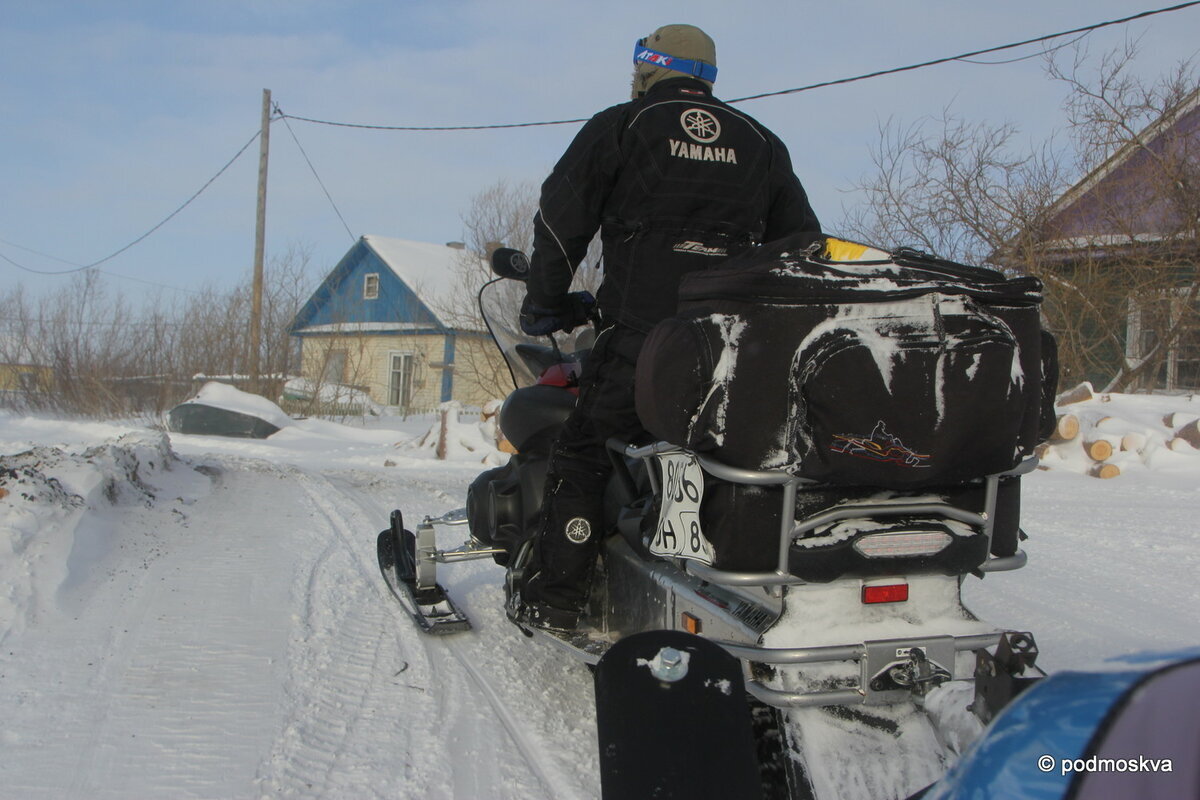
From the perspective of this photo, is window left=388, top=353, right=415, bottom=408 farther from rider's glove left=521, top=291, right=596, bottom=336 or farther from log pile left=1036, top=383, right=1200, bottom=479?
rider's glove left=521, top=291, right=596, bottom=336

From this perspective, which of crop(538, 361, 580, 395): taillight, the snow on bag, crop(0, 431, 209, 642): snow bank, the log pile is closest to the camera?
the snow on bag

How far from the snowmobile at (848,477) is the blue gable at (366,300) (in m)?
20.4

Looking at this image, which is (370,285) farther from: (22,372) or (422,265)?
(22,372)

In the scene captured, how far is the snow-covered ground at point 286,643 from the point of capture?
2211mm

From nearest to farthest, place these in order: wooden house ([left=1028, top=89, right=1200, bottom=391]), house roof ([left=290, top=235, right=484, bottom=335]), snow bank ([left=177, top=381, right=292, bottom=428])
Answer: wooden house ([left=1028, top=89, right=1200, bottom=391]) → snow bank ([left=177, top=381, right=292, bottom=428]) → house roof ([left=290, top=235, right=484, bottom=335])

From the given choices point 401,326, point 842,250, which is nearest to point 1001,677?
point 842,250

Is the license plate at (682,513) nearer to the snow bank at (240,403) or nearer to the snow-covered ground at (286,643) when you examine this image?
the snow-covered ground at (286,643)

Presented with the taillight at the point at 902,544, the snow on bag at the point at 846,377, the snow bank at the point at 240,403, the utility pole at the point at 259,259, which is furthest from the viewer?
Answer: the utility pole at the point at 259,259

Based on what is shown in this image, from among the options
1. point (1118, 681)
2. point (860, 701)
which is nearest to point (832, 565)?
point (860, 701)

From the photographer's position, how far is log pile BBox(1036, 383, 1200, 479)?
7863 millimetres

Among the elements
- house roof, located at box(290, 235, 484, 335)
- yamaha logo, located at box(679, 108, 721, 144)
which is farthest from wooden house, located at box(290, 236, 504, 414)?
yamaha logo, located at box(679, 108, 721, 144)

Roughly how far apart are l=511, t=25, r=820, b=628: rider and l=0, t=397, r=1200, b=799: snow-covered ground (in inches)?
18.4

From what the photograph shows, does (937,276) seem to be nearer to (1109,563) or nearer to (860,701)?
(860,701)

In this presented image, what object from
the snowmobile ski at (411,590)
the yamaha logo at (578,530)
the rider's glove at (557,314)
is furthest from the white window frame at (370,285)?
the yamaha logo at (578,530)
